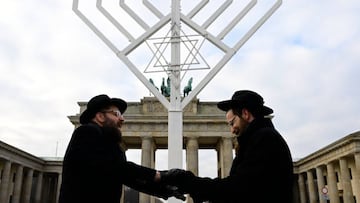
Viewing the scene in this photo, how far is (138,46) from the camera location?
6.96m

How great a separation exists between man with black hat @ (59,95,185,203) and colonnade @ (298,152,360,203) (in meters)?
23.7

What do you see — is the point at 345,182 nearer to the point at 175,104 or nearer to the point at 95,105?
the point at 175,104

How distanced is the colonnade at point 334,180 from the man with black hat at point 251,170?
23720mm

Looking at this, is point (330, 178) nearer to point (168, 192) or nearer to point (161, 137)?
point (161, 137)

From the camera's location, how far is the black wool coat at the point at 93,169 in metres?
2.65

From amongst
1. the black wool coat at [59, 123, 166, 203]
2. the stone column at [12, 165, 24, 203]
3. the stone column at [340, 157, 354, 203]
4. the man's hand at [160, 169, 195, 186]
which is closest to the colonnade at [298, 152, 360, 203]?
the stone column at [340, 157, 354, 203]

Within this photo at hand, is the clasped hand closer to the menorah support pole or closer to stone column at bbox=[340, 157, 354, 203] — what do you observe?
the menorah support pole

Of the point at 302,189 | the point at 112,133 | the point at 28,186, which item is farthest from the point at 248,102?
the point at 302,189

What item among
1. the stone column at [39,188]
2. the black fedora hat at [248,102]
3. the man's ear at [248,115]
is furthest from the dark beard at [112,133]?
the stone column at [39,188]

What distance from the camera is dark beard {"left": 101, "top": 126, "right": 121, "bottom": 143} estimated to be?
2947 mm

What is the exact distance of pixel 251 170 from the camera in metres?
2.36

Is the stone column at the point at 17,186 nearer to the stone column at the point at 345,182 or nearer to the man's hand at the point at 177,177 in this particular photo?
the stone column at the point at 345,182

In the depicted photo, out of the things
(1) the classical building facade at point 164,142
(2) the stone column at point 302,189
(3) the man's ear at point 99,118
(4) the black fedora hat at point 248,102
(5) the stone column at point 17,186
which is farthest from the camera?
(2) the stone column at point 302,189

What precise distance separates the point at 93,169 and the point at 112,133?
1.42ft
